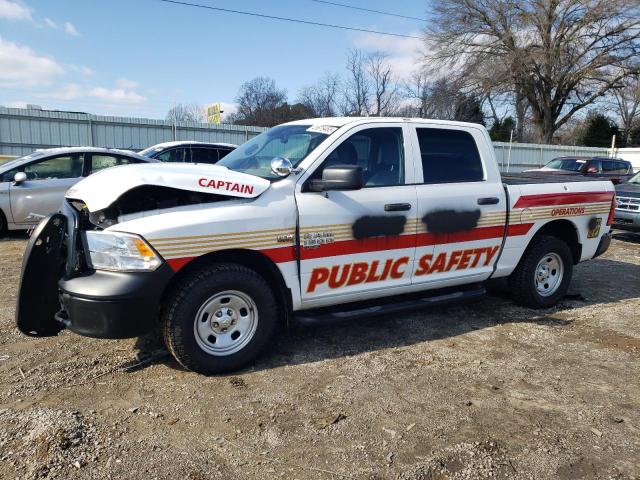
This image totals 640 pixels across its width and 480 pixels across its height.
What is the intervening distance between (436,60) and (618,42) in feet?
41.0

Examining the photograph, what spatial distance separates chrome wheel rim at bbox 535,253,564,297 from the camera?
5.76 m

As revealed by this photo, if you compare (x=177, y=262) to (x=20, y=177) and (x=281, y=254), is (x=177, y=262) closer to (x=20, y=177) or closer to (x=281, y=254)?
(x=281, y=254)

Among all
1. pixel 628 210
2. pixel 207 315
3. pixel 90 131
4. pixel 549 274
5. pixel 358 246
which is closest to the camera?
pixel 207 315

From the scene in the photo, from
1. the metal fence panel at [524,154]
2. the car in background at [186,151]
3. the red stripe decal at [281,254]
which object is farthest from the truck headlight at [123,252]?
the metal fence panel at [524,154]

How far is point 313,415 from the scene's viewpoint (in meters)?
3.34

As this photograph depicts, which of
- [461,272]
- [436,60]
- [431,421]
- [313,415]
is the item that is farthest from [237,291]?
[436,60]

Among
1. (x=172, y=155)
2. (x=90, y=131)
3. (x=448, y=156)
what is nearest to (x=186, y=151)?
(x=172, y=155)

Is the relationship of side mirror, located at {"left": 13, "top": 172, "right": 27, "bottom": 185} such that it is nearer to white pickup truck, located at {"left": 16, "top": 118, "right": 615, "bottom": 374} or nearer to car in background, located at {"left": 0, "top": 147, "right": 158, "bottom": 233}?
car in background, located at {"left": 0, "top": 147, "right": 158, "bottom": 233}

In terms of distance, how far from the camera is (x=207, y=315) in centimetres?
376

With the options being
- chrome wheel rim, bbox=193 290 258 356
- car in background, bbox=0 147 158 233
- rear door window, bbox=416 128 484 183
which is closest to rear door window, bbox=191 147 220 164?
car in background, bbox=0 147 158 233

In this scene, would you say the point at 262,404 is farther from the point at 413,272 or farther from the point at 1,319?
the point at 1,319

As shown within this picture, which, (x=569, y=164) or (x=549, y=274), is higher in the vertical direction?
(x=569, y=164)

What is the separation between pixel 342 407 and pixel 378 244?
1.46 meters

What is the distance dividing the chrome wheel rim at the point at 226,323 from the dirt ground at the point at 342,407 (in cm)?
24
